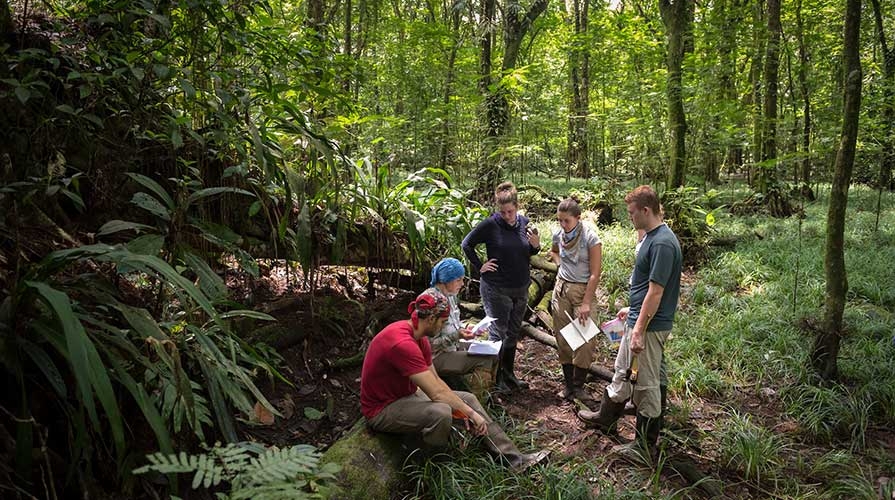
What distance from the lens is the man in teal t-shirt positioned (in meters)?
3.53

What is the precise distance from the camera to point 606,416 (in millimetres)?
4090

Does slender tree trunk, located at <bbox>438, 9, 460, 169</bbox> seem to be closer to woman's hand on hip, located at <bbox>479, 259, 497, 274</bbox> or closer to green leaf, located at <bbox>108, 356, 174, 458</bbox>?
woman's hand on hip, located at <bbox>479, 259, 497, 274</bbox>

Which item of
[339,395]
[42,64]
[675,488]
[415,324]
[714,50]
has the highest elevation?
[714,50]

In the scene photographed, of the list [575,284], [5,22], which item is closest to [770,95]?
Answer: [575,284]

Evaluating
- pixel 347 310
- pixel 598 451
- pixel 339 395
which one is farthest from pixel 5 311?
pixel 598 451

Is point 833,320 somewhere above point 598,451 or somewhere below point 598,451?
above

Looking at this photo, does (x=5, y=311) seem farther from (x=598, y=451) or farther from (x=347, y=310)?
(x=598, y=451)

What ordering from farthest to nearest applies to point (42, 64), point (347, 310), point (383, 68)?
point (383, 68), point (347, 310), point (42, 64)

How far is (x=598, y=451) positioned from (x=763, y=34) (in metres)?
8.47

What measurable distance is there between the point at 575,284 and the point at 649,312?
114 centimetres

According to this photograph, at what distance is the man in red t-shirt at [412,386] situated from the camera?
313cm

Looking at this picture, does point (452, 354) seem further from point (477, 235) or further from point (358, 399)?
point (477, 235)

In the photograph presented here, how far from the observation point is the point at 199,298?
80.0 inches

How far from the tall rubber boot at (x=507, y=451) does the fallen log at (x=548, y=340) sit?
4.95 ft
